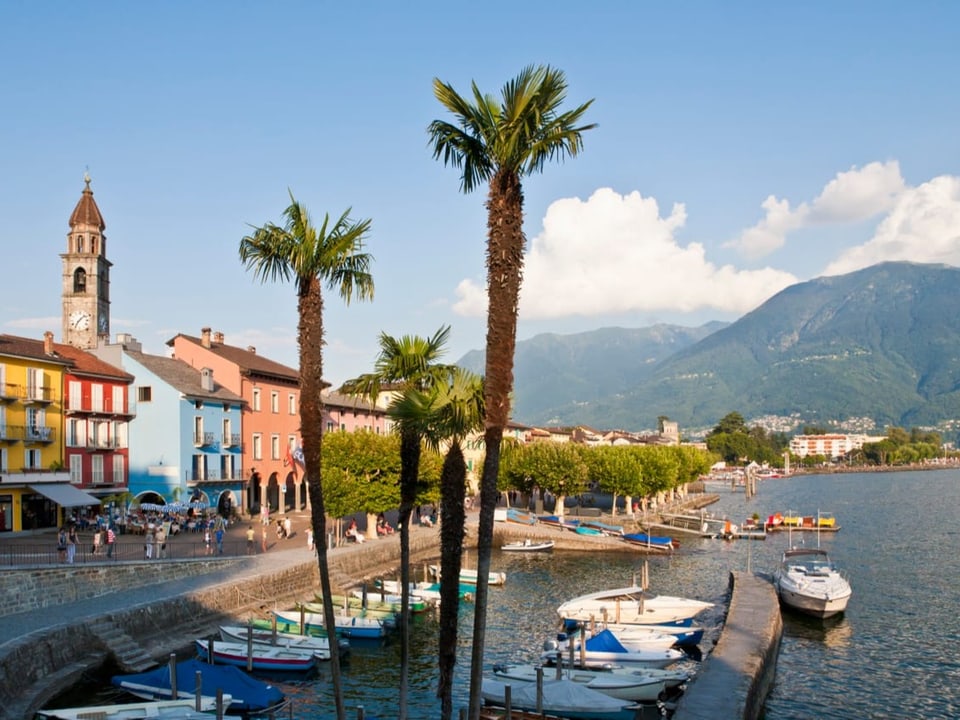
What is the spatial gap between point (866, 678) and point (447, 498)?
26.4 metres

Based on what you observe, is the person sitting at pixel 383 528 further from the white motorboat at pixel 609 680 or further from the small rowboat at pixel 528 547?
the white motorboat at pixel 609 680

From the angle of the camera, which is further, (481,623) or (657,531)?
(657,531)

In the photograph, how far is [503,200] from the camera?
14.6 m

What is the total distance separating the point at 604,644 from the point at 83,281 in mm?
64341

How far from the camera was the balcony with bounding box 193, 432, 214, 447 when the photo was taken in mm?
67875

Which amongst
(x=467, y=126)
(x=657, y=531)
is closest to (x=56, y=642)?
(x=467, y=126)

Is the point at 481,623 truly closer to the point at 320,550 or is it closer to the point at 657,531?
the point at 320,550

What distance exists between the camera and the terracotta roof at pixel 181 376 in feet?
220

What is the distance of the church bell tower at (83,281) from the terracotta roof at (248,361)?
7523 mm

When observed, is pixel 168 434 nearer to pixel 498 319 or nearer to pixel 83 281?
pixel 83 281

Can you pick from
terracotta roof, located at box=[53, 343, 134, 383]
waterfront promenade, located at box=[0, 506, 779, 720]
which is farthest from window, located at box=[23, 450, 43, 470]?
waterfront promenade, located at box=[0, 506, 779, 720]

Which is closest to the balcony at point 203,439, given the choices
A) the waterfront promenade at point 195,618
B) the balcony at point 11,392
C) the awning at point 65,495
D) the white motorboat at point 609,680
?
the awning at point 65,495

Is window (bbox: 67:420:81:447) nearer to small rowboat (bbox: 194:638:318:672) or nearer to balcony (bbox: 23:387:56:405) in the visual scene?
balcony (bbox: 23:387:56:405)

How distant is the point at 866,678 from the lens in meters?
36.4
